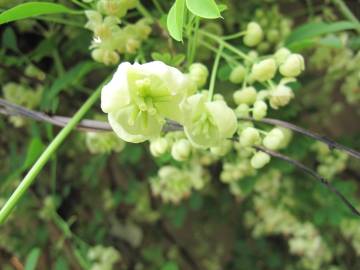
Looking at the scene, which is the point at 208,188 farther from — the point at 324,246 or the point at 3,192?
the point at 3,192

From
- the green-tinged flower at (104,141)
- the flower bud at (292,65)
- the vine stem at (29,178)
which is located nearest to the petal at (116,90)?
the vine stem at (29,178)

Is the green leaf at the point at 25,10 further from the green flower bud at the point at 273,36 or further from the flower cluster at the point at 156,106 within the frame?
the green flower bud at the point at 273,36

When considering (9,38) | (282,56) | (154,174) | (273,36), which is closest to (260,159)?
(282,56)

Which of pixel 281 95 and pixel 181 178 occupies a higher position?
pixel 281 95

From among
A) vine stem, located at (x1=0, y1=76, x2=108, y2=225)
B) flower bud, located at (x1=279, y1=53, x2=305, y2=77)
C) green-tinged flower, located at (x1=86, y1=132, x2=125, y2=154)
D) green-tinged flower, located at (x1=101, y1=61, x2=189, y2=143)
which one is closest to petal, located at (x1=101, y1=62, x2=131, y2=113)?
green-tinged flower, located at (x1=101, y1=61, x2=189, y2=143)

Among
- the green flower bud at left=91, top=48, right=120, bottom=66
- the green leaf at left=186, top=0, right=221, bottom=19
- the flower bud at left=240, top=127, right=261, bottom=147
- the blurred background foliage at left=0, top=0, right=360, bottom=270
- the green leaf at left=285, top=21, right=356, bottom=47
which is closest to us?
the green leaf at left=186, top=0, right=221, bottom=19

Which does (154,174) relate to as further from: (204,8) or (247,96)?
(204,8)

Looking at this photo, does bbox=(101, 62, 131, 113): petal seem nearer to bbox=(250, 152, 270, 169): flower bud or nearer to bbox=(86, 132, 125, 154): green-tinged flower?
bbox=(250, 152, 270, 169): flower bud

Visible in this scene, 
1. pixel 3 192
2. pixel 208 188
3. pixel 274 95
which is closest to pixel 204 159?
pixel 274 95
